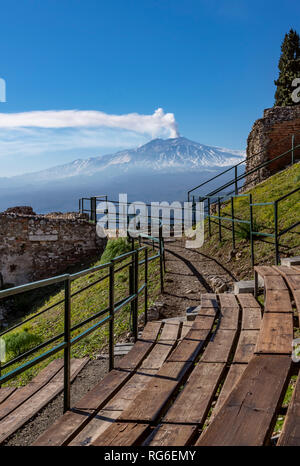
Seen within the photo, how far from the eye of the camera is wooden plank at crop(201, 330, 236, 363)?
9.76 feet

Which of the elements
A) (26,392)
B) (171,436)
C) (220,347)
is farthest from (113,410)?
(26,392)

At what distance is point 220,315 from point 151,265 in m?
4.44

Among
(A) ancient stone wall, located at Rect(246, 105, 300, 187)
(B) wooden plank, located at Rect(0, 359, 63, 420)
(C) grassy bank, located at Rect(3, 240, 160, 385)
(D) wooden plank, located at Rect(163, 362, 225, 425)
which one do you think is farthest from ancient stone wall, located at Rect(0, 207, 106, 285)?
(D) wooden plank, located at Rect(163, 362, 225, 425)

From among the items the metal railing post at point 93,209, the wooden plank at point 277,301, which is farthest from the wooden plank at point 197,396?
the metal railing post at point 93,209

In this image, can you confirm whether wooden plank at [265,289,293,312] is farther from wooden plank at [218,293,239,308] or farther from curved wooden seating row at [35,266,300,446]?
wooden plank at [218,293,239,308]

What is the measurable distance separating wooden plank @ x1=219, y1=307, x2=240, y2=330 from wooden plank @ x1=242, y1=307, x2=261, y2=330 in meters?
0.08

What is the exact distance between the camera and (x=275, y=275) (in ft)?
15.0

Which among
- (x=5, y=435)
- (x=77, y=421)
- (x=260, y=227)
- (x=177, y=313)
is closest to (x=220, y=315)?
(x=177, y=313)

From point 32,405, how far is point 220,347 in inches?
84.3

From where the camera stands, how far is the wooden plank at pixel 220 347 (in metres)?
2.97

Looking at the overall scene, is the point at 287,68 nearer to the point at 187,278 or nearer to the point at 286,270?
the point at 187,278

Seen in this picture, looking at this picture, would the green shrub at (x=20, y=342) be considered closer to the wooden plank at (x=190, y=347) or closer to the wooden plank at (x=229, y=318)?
the wooden plank at (x=229, y=318)

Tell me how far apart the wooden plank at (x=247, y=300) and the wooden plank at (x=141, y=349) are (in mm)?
1040
